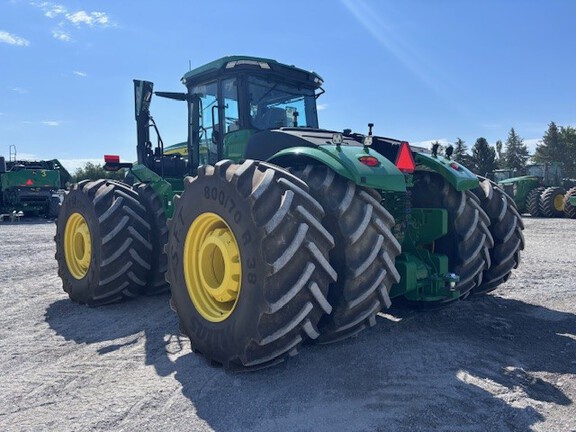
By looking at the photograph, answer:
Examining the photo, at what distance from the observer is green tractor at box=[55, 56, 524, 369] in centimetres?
297

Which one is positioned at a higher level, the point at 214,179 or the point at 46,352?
the point at 214,179

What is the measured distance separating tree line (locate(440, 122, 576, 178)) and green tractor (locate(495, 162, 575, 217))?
2778 cm

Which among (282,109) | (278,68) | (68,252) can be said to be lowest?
(68,252)

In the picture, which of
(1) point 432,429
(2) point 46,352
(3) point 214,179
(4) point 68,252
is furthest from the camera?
(4) point 68,252

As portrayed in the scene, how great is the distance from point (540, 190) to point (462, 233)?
798 inches

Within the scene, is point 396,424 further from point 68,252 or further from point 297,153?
point 68,252

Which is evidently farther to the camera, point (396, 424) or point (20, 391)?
point (20, 391)

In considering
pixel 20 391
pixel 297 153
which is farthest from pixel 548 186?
pixel 20 391

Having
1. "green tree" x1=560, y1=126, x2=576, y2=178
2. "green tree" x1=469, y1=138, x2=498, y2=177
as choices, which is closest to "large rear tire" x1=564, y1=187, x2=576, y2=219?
"green tree" x1=469, y1=138, x2=498, y2=177

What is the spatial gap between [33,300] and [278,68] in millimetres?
4109

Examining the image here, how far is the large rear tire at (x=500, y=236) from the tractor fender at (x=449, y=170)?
633 millimetres

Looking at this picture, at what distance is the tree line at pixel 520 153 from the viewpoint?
55875mm

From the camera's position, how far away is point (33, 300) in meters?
5.75

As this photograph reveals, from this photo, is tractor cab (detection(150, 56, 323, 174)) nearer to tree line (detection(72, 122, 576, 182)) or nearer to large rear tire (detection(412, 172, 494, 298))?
large rear tire (detection(412, 172, 494, 298))
